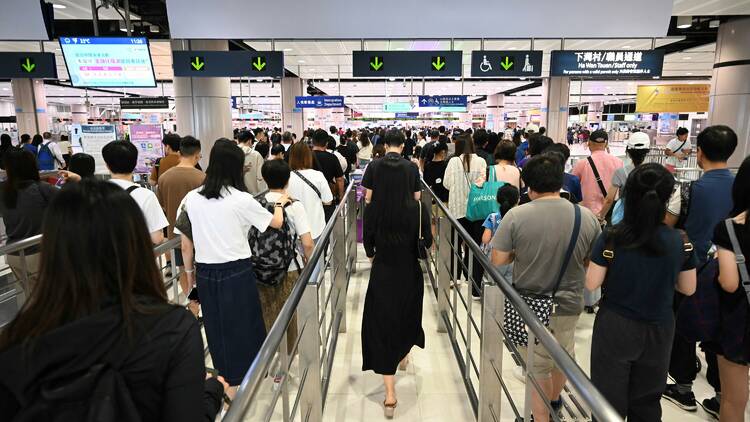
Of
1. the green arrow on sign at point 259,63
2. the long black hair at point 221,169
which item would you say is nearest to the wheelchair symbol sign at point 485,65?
the green arrow on sign at point 259,63

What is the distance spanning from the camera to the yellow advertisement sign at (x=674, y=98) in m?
18.8

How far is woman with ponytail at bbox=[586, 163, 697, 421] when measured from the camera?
214cm

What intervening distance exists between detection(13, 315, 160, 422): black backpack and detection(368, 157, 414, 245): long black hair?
225cm

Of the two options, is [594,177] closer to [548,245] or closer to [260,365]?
[548,245]

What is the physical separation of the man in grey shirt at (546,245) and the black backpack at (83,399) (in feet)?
6.87

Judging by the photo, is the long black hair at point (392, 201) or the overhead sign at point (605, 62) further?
the overhead sign at point (605, 62)

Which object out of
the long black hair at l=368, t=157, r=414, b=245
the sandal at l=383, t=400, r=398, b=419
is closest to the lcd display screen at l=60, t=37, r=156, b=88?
the long black hair at l=368, t=157, r=414, b=245

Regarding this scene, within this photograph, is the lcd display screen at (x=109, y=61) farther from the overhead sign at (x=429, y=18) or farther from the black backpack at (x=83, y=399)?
the black backpack at (x=83, y=399)

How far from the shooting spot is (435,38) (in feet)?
24.7

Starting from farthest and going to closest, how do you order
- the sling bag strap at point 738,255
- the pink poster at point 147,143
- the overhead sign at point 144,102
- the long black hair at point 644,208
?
the overhead sign at point 144,102 → the pink poster at point 147,143 → the sling bag strap at point 738,255 → the long black hair at point 644,208

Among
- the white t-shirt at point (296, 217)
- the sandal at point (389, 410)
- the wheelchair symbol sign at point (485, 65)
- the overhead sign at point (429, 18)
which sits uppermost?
the overhead sign at point (429, 18)

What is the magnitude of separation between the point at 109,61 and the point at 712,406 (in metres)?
8.83

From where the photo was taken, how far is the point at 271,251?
3232 mm

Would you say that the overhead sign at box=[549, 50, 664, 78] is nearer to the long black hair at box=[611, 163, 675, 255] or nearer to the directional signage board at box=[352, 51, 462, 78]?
the directional signage board at box=[352, 51, 462, 78]
